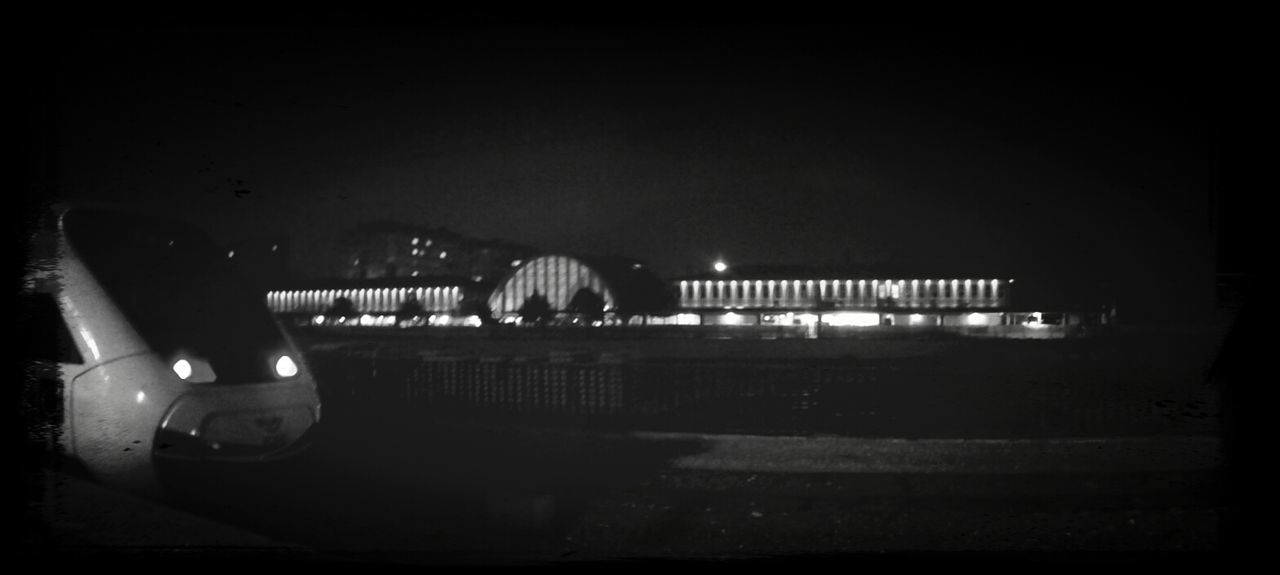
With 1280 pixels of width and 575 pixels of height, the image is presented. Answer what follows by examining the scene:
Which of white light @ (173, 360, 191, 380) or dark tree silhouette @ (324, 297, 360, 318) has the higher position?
dark tree silhouette @ (324, 297, 360, 318)

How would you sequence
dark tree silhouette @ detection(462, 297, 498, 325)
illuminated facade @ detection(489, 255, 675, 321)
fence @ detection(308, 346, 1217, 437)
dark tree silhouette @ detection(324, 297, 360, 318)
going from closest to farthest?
1. dark tree silhouette @ detection(324, 297, 360, 318)
2. dark tree silhouette @ detection(462, 297, 498, 325)
3. illuminated facade @ detection(489, 255, 675, 321)
4. fence @ detection(308, 346, 1217, 437)

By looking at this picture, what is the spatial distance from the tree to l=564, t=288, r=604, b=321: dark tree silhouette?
0.49 m

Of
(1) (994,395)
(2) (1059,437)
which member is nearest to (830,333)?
(1) (994,395)

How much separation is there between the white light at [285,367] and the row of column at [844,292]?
3924 millimetres

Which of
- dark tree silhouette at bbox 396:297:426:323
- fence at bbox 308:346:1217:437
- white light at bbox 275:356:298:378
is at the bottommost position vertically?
fence at bbox 308:346:1217:437

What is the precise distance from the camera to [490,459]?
A: 7539 mm

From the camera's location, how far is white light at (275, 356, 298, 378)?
14.9 ft

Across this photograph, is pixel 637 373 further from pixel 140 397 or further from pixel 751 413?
pixel 140 397

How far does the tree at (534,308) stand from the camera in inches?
374

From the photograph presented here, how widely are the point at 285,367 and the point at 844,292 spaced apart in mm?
4952

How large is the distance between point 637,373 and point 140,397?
7444 mm

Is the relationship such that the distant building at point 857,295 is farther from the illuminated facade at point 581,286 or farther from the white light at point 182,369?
the white light at point 182,369

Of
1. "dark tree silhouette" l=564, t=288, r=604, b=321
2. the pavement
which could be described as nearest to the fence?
the pavement

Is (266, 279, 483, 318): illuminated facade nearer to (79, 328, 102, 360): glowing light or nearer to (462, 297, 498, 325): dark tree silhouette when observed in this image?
(462, 297, 498, 325): dark tree silhouette
